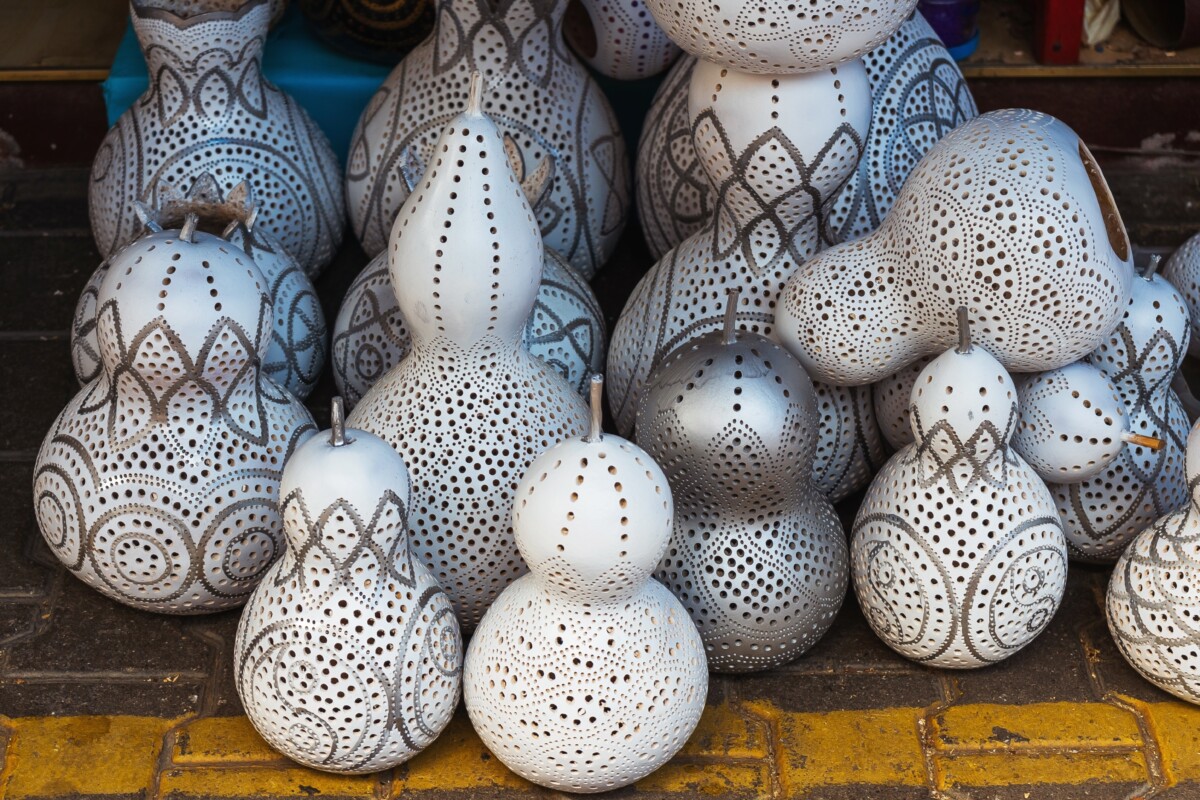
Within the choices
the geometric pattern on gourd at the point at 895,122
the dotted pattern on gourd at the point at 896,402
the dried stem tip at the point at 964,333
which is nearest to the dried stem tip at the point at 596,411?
the dried stem tip at the point at 964,333

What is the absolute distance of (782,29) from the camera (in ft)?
8.43

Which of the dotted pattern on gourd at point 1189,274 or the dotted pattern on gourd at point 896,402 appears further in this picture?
the dotted pattern on gourd at point 1189,274

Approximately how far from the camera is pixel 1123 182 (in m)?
3.94

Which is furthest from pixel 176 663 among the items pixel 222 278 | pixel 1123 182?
pixel 1123 182

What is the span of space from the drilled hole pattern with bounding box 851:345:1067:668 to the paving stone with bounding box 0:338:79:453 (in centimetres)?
166

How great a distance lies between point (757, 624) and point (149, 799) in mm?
991

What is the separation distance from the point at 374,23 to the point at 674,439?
5.04ft

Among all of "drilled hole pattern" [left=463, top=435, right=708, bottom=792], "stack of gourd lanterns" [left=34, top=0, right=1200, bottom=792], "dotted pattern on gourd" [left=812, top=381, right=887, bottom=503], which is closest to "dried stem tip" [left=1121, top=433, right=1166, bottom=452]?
"stack of gourd lanterns" [left=34, top=0, right=1200, bottom=792]

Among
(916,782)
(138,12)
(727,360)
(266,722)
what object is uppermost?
(138,12)

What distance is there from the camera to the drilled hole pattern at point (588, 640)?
2.31 metres

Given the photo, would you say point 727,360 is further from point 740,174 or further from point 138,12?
point 138,12

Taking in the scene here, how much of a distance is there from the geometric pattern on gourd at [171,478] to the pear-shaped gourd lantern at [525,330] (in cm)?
32

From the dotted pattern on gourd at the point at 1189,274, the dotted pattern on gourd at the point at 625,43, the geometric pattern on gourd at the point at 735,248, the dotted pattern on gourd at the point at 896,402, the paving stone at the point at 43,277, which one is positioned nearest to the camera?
the geometric pattern on gourd at the point at 735,248

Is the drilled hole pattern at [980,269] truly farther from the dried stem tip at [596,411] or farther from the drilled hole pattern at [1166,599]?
the dried stem tip at [596,411]
